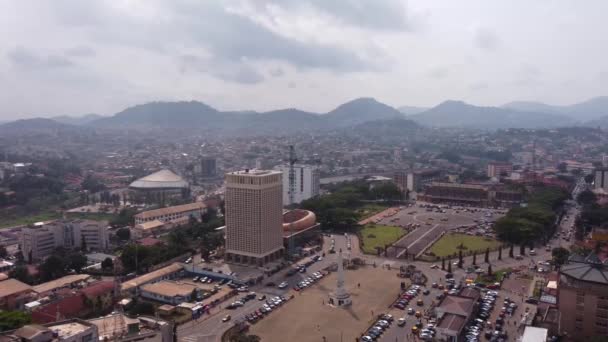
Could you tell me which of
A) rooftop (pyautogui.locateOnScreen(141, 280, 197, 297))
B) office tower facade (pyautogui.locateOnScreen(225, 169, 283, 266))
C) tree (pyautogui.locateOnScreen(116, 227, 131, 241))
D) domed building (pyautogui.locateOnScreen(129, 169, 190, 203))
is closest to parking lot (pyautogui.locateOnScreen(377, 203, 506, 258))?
office tower facade (pyautogui.locateOnScreen(225, 169, 283, 266))

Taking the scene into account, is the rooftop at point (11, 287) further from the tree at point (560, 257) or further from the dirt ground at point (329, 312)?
the tree at point (560, 257)

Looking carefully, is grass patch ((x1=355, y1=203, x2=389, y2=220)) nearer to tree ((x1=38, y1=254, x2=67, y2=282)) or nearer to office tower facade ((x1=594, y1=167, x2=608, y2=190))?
tree ((x1=38, y1=254, x2=67, y2=282))

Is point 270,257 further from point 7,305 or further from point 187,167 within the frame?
point 187,167

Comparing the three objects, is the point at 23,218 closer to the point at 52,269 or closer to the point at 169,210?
the point at 169,210

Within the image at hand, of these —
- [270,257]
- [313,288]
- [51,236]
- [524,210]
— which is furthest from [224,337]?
[524,210]

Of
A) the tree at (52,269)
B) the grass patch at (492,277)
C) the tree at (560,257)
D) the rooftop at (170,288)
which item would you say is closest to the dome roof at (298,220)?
the rooftop at (170,288)

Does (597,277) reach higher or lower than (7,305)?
higher
